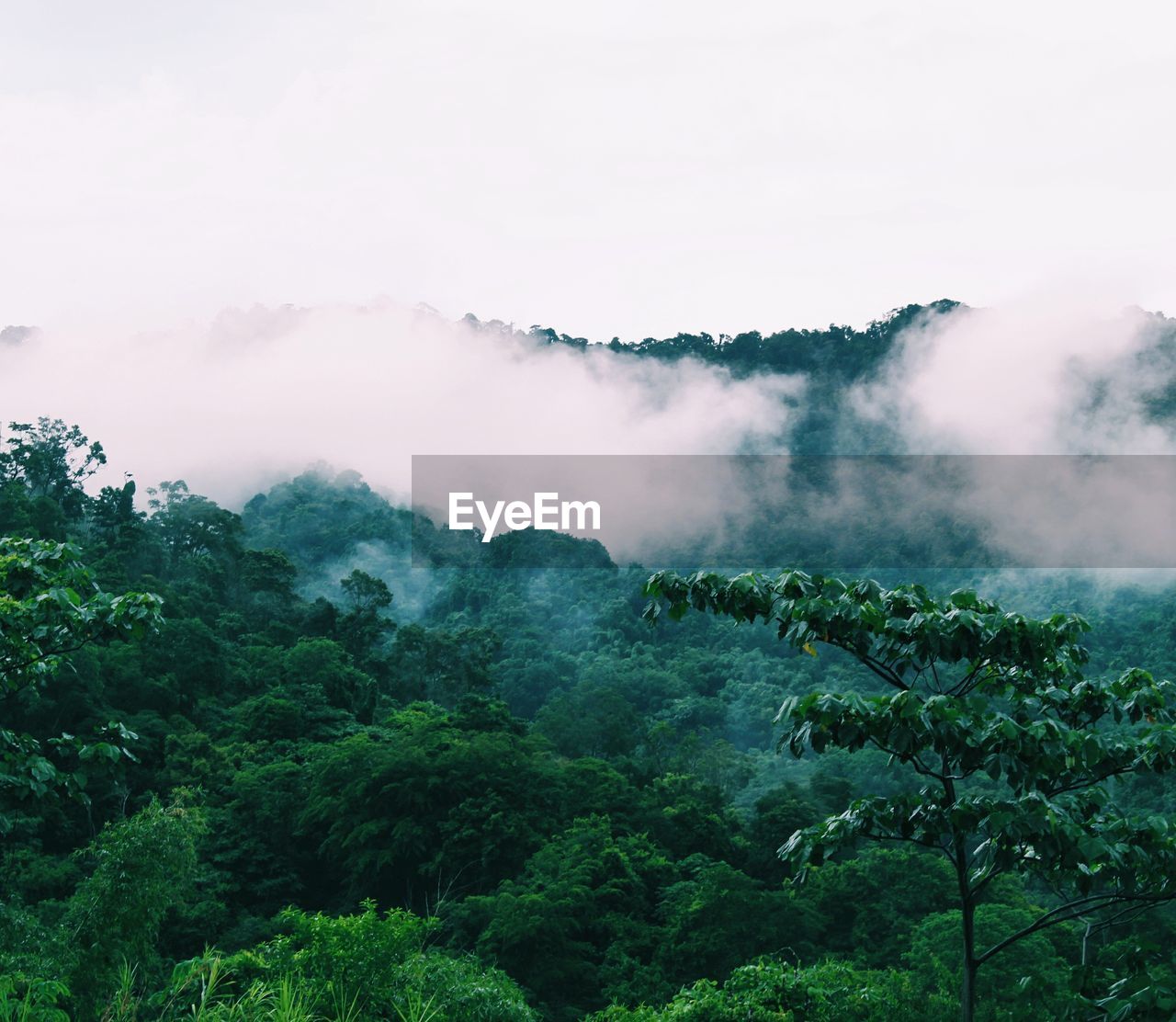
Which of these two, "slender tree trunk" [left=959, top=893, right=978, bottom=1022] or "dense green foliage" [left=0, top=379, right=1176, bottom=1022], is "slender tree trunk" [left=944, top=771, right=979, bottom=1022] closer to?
"slender tree trunk" [left=959, top=893, right=978, bottom=1022]

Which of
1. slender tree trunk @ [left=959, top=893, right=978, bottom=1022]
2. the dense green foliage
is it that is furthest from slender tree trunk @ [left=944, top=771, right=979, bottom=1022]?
the dense green foliage

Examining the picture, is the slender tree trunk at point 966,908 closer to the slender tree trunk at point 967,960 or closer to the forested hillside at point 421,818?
the slender tree trunk at point 967,960

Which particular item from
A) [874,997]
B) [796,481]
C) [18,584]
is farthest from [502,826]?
[796,481]

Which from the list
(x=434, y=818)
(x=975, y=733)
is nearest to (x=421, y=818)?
(x=434, y=818)

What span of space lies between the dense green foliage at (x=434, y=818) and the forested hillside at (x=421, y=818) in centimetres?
5

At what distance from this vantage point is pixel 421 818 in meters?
20.5

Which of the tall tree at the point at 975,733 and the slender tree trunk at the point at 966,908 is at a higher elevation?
the tall tree at the point at 975,733

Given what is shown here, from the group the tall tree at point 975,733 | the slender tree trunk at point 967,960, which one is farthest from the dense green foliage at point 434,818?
the slender tree trunk at point 967,960

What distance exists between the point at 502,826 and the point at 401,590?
3107 cm

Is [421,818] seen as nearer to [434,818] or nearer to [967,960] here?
[434,818]

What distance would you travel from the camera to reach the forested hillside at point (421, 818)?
230 inches

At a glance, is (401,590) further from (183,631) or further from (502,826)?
(502,826)

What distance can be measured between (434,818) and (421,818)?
0.23 meters

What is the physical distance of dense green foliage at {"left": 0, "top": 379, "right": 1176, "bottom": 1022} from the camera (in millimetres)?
5297
